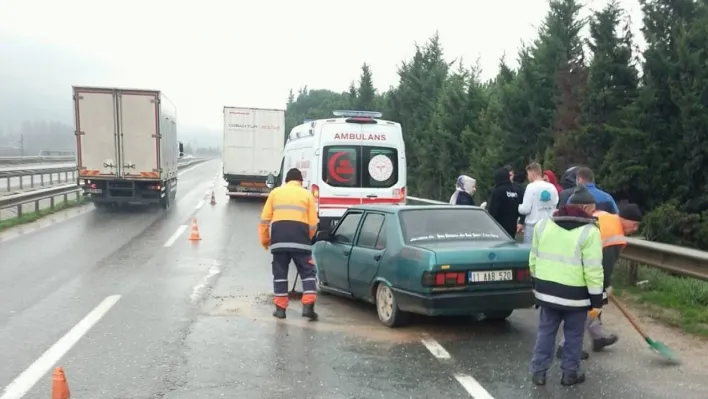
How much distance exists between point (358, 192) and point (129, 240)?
16.5 feet

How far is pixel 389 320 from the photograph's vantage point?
23.1 ft

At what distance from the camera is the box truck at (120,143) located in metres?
19.6

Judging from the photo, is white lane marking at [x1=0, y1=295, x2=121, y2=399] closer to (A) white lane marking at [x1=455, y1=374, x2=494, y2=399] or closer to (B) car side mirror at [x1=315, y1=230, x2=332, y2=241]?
(B) car side mirror at [x1=315, y1=230, x2=332, y2=241]

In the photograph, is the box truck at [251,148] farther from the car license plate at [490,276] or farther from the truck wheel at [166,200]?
the car license plate at [490,276]

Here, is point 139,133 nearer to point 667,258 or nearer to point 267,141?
point 267,141

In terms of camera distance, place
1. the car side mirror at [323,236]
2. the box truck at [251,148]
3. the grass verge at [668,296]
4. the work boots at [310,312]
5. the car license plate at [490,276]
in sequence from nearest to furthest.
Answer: the car license plate at [490,276] < the grass verge at [668,296] < the work boots at [310,312] < the car side mirror at [323,236] < the box truck at [251,148]

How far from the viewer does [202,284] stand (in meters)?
9.36

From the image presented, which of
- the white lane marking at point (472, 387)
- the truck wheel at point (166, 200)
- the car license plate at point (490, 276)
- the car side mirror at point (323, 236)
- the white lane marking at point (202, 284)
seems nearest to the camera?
the white lane marking at point (472, 387)

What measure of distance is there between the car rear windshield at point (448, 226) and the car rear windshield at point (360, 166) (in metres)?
6.07

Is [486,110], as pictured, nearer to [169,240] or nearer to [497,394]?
[169,240]

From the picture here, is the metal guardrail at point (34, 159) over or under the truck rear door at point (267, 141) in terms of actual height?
under

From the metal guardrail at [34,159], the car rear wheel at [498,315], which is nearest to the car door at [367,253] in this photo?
the car rear wheel at [498,315]

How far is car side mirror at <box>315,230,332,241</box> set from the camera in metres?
8.24

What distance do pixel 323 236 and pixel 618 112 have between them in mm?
7962
